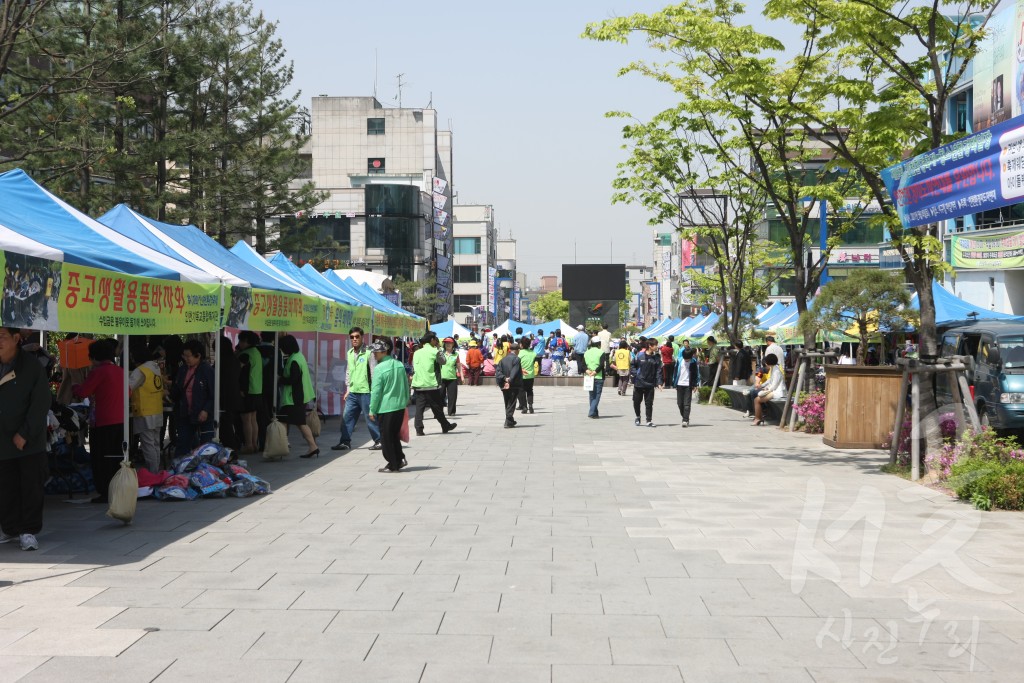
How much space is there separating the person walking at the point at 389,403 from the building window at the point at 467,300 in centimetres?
11324

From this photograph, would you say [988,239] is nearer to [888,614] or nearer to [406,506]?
[406,506]

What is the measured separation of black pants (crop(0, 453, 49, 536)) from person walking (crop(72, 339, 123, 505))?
2.31m

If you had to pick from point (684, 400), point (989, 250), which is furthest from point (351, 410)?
point (989, 250)

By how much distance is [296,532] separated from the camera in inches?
370

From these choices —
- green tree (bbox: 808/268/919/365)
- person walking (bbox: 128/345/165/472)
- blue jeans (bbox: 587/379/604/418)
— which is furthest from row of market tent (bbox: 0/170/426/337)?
green tree (bbox: 808/268/919/365)

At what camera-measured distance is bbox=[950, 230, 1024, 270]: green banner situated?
118 feet

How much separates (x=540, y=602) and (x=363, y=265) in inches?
3170

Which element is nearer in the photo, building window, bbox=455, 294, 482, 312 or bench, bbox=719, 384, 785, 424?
bench, bbox=719, 384, 785, 424

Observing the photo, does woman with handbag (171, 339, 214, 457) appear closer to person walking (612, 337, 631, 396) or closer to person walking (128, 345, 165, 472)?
person walking (128, 345, 165, 472)

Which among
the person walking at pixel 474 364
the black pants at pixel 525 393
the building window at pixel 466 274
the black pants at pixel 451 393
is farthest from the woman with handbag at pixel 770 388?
the building window at pixel 466 274

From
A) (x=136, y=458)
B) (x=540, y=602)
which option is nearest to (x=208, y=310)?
(x=136, y=458)

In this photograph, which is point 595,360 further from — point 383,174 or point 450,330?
point 383,174

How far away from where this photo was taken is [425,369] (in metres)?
19.2

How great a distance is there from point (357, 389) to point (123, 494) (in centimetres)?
769
